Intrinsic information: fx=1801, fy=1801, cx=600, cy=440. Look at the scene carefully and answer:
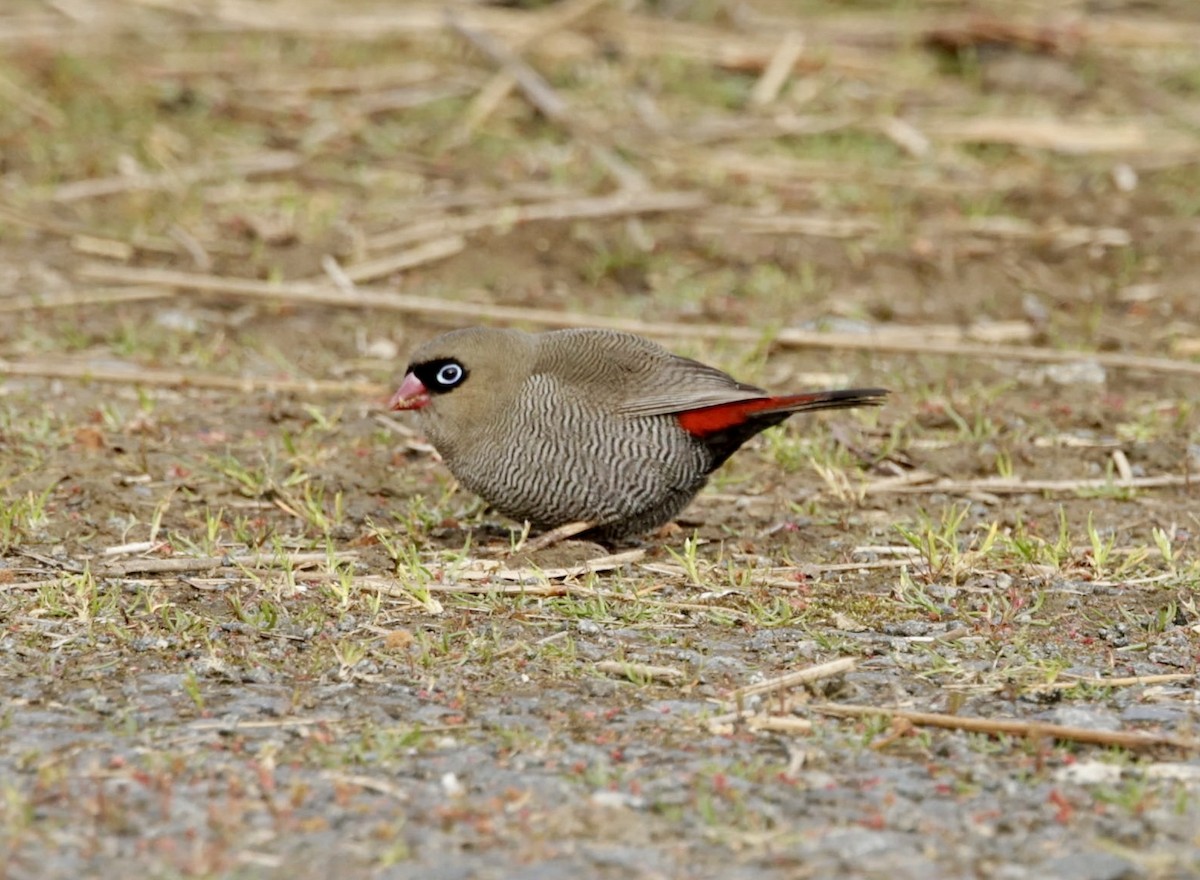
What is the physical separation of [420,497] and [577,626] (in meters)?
1.29

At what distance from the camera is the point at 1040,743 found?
387cm

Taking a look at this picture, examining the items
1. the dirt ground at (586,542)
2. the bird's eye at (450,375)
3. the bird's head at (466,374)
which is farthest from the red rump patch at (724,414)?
the bird's eye at (450,375)

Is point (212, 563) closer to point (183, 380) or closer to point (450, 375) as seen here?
point (450, 375)

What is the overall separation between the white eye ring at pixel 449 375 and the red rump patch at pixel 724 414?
67 centimetres

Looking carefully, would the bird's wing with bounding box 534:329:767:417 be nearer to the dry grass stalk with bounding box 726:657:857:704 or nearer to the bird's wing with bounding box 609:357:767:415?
the bird's wing with bounding box 609:357:767:415

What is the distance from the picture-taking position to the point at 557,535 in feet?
17.6

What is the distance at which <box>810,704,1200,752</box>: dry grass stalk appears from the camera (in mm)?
3873

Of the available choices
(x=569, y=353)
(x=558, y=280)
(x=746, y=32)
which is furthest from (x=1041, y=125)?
(x=569, y=353)

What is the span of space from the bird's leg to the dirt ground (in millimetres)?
74

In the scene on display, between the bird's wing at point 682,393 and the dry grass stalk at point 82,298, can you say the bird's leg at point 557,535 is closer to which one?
the bird's wing at point 682,393

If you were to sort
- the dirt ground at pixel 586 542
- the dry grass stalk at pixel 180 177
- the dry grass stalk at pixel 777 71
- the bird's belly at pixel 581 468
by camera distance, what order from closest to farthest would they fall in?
the dirt ground at pixel 586 542 < the bird's belly at pixel 581 468 < the dry grass stalk at pixel 180 177 < the dry grass stalk at pixel 777 71

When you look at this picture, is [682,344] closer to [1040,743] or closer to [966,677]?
[966,677]

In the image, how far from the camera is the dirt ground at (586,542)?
362 cm

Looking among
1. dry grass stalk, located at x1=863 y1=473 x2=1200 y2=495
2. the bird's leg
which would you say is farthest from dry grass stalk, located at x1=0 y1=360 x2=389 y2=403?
dry grass stalk, located at x1=863 y1=473 x2=1200 y2=495
